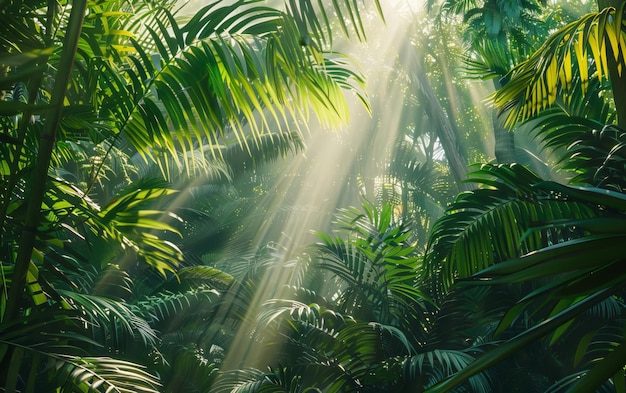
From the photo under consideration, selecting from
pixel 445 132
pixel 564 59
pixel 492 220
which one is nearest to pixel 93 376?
pixel 564 59

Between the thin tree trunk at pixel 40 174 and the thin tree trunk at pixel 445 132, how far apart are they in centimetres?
795

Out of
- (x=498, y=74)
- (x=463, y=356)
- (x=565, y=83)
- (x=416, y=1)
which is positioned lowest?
(x=463, y=356)

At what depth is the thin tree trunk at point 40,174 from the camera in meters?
1.65

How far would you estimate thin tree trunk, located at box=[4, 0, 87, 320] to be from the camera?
64.9 inches

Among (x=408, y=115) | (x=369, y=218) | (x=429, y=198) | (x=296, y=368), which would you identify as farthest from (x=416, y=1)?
(x=296, y=368)

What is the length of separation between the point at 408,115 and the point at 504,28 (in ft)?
36.9

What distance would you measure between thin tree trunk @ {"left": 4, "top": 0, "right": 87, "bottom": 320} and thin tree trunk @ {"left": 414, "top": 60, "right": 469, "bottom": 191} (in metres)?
7.95

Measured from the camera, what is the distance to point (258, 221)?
38.4ft

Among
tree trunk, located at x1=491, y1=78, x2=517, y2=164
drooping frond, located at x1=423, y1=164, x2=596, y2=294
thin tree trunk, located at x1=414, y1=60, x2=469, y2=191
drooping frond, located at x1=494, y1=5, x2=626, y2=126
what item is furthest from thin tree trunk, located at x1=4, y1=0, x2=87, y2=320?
thin tree trunk, located at x1=414, y1=60, x2=469, y2=191

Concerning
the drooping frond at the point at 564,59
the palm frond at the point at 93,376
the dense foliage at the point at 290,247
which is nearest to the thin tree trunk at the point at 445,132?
the dense foliage at the point at 290,247

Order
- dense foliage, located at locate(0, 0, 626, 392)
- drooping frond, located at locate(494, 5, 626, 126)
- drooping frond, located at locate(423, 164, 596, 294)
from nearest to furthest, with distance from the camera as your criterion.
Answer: dense foliage, located at locate(0, 0, 626, 392) → drooping frond, located at locate(494, 5, 626, 126) → drooping frond, located at locate(423, 164, 596, 294)

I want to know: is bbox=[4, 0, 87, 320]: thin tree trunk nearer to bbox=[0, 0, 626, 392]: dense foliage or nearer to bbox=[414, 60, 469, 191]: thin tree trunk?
bbox=[0, 0, 626, 392]: dense foliage

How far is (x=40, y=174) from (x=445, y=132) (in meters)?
9.63

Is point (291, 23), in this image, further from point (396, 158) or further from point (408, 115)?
point (408, 115)
